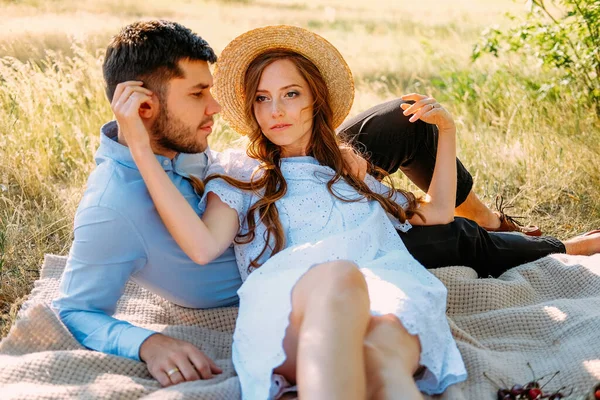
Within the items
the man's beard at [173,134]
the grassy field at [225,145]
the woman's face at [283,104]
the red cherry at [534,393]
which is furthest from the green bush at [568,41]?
the red cherry at [534,393]

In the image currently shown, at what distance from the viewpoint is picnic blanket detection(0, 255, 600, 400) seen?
8.66 feet

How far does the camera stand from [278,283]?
270 centimetres

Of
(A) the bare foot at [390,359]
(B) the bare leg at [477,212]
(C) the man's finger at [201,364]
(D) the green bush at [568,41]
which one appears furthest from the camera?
(D) the green bush at [568,41]

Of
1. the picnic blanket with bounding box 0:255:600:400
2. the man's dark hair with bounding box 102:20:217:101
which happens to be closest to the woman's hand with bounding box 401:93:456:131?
the picnic blanket with bounding box 0:255:600:400

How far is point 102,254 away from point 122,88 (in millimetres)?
636

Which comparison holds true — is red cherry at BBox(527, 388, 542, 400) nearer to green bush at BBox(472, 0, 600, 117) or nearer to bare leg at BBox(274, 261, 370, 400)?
bare leg at BBox(274, 261, 370, 400)

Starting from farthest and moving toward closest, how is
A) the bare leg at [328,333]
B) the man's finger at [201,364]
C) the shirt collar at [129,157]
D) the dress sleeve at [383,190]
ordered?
the dress sleeve at [383,190], the shirt collar at [129,157], the man's finger at [201,364], the bare leg at [328,333]

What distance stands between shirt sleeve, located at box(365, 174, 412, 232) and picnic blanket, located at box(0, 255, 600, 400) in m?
0.28

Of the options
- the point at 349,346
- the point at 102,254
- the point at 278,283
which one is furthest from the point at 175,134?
the point at 349,346

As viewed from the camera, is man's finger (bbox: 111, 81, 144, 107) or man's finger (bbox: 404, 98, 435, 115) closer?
man's finger (bbox: 111, 81, 144, 107)

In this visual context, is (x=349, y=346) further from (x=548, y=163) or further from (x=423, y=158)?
(x=548, y=163)

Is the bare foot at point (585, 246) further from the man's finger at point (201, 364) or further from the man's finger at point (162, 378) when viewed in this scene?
the man's finger at point (162, 378)

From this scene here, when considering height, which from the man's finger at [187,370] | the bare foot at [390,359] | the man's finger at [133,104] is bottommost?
the man's finger at [187,370]

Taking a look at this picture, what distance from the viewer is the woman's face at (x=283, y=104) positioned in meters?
3.25
